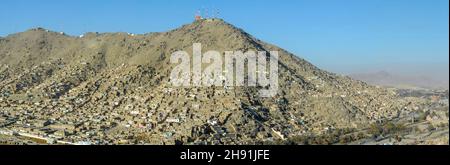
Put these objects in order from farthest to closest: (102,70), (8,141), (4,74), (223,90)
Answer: (4,74) → (102,70) → (223,90) → (8,141)

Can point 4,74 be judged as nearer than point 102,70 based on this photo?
No

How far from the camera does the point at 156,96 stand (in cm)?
7344

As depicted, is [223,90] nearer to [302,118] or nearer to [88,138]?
[302,118]

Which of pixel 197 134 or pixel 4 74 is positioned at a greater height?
pixel 4 74

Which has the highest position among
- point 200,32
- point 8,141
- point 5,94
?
point 200,32

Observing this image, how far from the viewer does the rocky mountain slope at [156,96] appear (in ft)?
193

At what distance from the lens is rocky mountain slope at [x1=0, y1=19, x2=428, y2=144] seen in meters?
58.8
